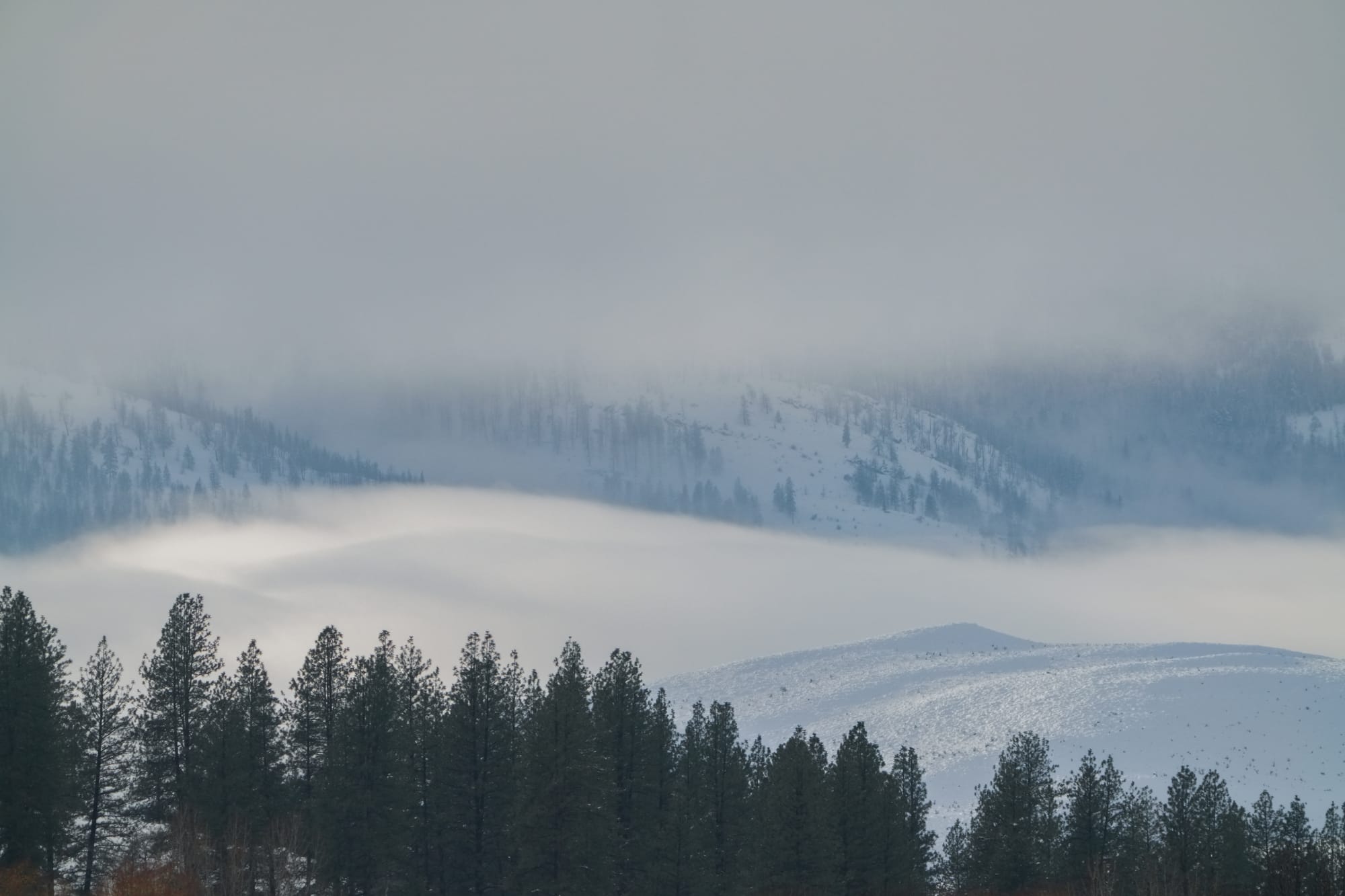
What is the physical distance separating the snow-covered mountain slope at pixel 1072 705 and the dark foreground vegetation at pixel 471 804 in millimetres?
30551

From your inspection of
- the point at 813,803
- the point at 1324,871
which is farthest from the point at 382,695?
the point at 1324,871

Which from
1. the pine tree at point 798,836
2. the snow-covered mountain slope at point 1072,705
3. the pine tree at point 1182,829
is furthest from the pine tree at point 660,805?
the snow-covered mountain slope at point 1072,705

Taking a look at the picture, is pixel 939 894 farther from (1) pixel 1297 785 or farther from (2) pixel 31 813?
(1) pixel 1297 785

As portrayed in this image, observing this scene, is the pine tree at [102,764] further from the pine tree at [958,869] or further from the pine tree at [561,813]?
the pine tree at [958,869]

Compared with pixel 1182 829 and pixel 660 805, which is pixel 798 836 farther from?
pixel 1182 829

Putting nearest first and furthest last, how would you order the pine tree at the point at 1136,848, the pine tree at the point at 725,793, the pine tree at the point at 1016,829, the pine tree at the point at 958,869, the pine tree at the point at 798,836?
the pine tree at the point at 1136,848 < the pine tree at the point at 798,836 < the pine tree at the point at 725,793 < the pine tree at the point at 1016,829 < the pine tree at the point at 958,869

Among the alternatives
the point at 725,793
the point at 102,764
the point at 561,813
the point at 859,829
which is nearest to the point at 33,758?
the point at 102,764

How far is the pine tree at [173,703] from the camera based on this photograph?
4747 cm

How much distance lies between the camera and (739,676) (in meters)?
144

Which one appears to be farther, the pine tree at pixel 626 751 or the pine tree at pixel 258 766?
the pine tree at pixel 626 751

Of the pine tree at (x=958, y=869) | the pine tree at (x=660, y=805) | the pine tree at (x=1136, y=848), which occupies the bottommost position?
the pine tree at (x=958, y=869)

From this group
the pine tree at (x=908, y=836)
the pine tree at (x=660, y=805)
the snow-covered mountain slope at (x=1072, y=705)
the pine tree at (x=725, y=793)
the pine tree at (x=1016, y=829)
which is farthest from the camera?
the snow-covered mountain slope at (x=1072, y=705)

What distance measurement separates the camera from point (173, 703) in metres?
48.3

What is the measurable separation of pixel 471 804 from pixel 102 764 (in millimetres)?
12308
